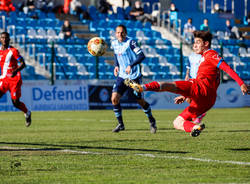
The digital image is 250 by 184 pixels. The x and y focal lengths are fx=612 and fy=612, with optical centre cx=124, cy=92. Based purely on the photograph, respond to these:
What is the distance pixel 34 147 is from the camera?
33.2 feet

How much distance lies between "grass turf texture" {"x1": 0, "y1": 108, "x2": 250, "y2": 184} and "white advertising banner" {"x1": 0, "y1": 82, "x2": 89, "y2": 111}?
10841 mm

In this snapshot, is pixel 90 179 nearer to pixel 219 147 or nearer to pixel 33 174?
pixel 33 174

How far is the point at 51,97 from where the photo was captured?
80.8 ft

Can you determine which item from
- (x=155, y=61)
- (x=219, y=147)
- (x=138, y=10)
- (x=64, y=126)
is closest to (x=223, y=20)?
(x=138, y=10)

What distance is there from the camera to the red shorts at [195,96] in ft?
29.3

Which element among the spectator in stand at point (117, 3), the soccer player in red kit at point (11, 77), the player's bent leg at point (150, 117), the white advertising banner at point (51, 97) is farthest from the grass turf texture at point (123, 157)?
the spectator in stand at point (117, 3)

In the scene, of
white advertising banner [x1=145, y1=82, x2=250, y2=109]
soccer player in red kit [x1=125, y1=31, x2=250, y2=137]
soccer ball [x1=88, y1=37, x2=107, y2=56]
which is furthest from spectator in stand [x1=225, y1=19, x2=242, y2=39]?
soccer player in red kit [x1=125, y1=31, x2=250, y2=137]

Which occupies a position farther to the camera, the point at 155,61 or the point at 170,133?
the point at 155,61

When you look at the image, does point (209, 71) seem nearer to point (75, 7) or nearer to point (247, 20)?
point (75, 7)

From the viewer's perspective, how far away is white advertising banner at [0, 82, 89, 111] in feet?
79.0

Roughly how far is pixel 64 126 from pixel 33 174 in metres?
8.64

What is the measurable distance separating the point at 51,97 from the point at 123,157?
1630 cm

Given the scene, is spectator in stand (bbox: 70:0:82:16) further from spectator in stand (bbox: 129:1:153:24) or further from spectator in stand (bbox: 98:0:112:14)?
spectator in stand (bbox: 129:1:153:24)

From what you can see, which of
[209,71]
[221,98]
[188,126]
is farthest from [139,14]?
[188,126]
